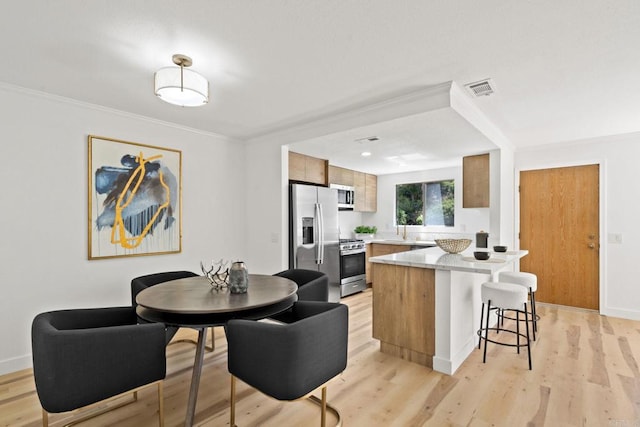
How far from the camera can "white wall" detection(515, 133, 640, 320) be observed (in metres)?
3.91

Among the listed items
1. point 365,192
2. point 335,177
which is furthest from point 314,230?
point 365,192

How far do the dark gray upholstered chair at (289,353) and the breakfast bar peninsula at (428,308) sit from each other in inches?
47.4

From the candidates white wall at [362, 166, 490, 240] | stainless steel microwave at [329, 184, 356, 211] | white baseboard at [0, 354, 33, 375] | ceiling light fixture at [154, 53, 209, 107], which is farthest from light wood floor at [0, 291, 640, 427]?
stainless steel microwave at [329, 184, 356, 211]

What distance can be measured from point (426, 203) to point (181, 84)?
505 centimetres

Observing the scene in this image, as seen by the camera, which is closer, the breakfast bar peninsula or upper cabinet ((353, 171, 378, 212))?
the breakfast bar peninsula

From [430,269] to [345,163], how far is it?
9.24 ft

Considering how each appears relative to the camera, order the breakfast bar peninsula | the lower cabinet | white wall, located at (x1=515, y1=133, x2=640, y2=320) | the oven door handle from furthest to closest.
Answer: the oven door handle
white wall, located at (x1=515, y1=133, x2=640, y2=320)
the lower cabinet
the breakfast bar peninsula

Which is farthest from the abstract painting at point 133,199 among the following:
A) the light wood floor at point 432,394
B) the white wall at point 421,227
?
the white wall at point 421,227

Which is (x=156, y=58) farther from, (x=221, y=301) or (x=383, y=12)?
(x=221, y=301)

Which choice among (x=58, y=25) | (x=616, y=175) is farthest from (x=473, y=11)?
(x=616, y=175)

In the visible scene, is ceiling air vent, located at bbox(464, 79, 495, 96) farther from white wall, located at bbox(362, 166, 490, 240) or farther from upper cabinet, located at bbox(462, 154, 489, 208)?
white wall, located at bbox(362, 166, 490, 240)

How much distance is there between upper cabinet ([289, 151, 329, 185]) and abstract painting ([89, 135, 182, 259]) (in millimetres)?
1396

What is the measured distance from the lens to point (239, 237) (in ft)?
14.2

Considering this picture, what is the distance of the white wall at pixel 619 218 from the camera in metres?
3.91
